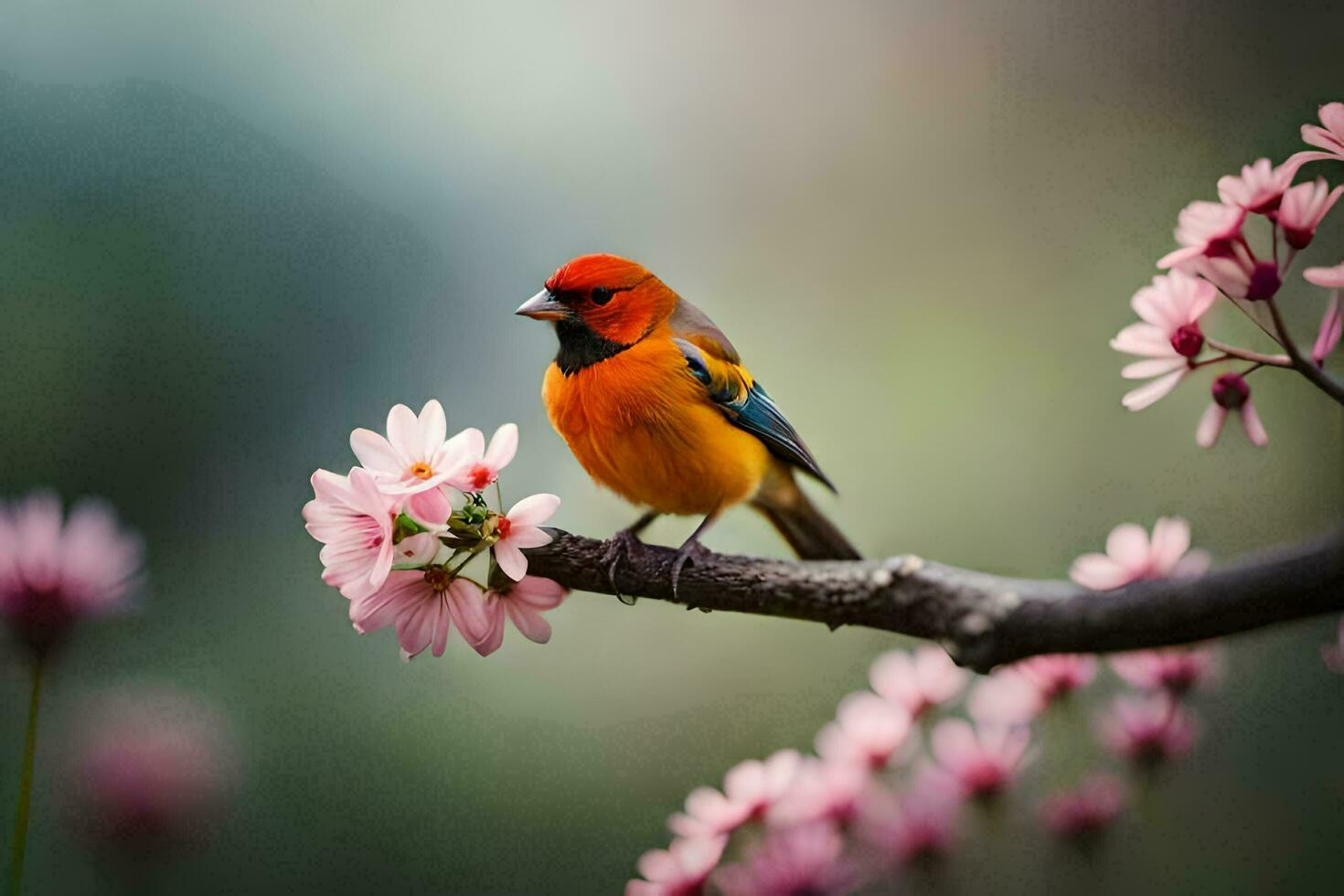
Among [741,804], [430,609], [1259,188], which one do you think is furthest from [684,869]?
[1259,188]

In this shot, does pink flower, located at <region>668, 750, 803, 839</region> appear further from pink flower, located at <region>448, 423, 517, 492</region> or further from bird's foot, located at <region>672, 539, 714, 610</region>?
pink flower, located at <region>448, 423, 517, 492</region>

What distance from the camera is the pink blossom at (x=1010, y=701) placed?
3.50 ft

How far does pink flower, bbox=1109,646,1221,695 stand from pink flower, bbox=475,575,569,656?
1.80 feet

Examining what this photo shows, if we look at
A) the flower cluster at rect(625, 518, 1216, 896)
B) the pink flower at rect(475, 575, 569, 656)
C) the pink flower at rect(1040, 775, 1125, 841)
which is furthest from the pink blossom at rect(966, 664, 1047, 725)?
the pink flower at rect(475, 575, 569, 656)

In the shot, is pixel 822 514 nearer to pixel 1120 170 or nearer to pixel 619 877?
pixel 619 877

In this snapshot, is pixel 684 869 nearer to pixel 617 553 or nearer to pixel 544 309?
pixel 617 553

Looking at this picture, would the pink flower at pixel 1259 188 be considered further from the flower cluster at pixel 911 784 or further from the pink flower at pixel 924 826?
the pink flower at pixel 924 826

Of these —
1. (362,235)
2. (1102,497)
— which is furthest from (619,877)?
(362,235)

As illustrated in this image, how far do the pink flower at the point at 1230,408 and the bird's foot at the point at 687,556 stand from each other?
42cm

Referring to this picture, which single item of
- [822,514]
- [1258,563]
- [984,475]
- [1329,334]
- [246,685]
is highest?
[246,685]

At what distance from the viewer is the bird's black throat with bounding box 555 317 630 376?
1040 mm

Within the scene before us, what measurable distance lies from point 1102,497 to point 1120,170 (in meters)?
0.54

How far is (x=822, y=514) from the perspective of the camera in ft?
3.95

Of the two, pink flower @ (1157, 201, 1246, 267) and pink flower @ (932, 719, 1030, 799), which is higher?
pink flower @ (1157, 201, 1246, 267)
